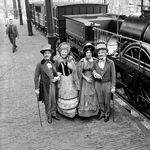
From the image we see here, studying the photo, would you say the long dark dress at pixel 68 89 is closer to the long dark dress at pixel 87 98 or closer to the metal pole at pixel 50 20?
the long dark dress at pixel 87 98

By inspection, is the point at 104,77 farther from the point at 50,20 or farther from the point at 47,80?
the point at 50,20

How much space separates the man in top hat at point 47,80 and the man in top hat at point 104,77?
0.86 meters

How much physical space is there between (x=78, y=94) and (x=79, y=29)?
13.1ft

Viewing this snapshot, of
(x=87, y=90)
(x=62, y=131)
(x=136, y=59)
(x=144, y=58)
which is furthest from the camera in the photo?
(x=136, y=59)

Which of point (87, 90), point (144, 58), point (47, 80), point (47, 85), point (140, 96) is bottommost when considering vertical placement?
point (140, 96)

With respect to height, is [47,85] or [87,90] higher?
[47,85]

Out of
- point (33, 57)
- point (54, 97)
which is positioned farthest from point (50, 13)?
point (33, 57)

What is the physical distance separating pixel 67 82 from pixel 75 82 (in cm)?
17

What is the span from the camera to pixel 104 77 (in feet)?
14.7

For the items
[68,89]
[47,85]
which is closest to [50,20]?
[47,85]

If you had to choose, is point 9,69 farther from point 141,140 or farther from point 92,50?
point 141,140

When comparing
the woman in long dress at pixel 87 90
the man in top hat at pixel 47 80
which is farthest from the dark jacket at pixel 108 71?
the man in top hat at pixel 47 80

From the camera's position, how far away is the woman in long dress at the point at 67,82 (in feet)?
14.6

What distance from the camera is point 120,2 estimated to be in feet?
67.8
